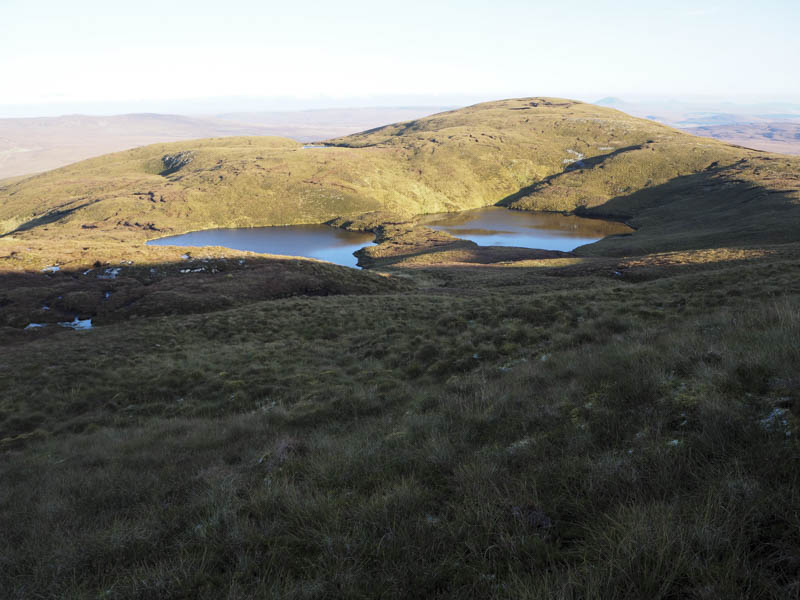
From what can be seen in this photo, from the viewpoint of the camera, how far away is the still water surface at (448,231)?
91.1m

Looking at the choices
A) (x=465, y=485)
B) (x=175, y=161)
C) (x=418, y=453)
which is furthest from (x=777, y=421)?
(x=175, y=161)

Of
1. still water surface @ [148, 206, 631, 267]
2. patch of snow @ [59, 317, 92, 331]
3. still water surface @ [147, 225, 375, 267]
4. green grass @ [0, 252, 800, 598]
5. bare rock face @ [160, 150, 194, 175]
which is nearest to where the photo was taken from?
green grass @ [0, 252, 800, 598]

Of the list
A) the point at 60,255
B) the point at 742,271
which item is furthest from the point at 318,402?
the point at 60,255

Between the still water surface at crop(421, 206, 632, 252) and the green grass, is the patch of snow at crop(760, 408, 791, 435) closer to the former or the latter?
the green grass

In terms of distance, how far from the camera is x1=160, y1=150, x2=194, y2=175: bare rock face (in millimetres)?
181625

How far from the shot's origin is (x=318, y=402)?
8.36m

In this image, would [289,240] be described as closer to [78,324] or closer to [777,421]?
[78,324]

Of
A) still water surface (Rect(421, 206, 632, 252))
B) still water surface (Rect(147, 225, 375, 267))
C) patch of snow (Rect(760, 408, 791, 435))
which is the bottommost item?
still water surface (Rect(147, 225, 375, 267))

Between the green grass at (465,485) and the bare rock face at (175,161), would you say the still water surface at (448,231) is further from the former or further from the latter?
the bare rock face at (175,161)

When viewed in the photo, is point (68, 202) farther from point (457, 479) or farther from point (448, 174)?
point (457, 479)

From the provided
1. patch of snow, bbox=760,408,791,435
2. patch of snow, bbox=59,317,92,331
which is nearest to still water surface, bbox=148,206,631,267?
patch of snow, bbox=59,317,92,331

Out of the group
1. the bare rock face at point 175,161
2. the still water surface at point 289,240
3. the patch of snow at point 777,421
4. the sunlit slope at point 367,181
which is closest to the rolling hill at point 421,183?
the sunlit slope at point 367,181

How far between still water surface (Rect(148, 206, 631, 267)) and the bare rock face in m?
86.3

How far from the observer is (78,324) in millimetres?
22312
